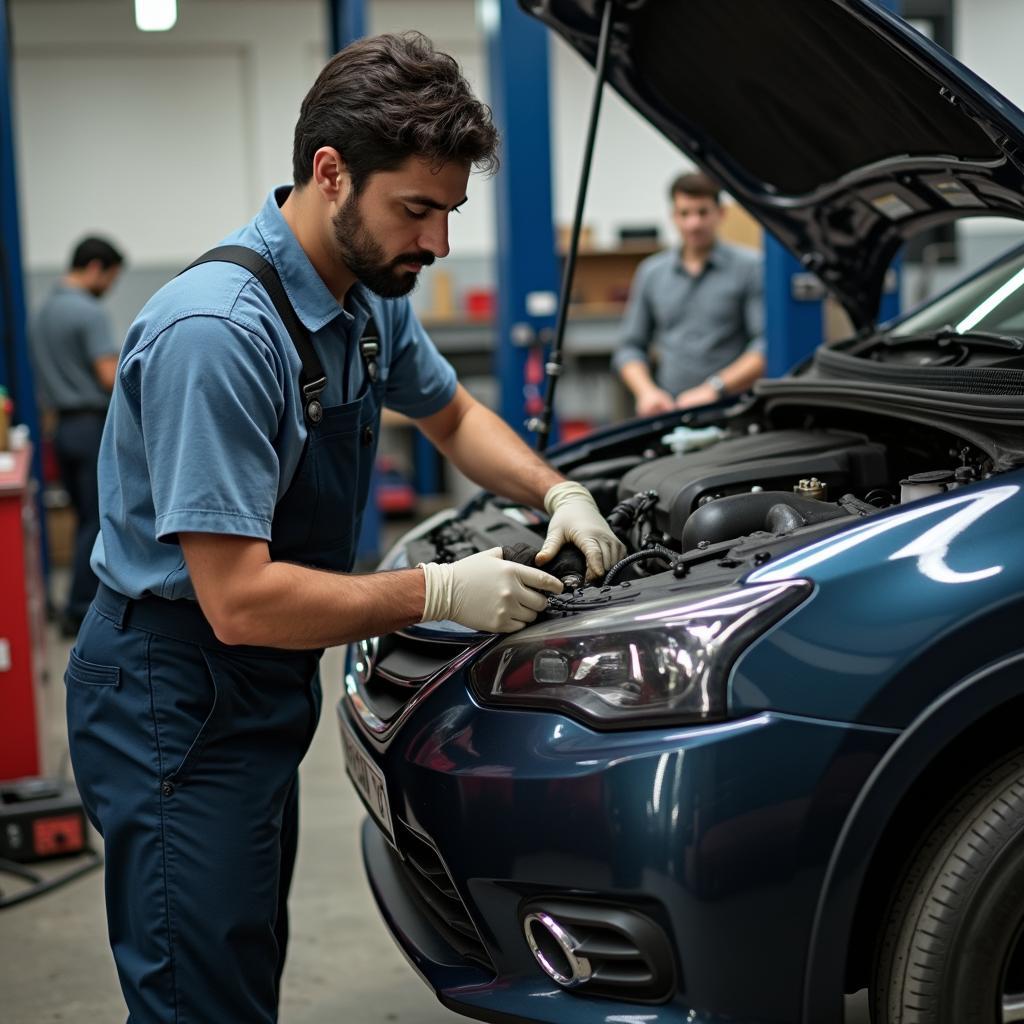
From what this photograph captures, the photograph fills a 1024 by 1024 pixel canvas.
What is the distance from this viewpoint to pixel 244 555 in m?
1.54

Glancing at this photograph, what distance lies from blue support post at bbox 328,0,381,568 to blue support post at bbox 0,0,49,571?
4.85 ft

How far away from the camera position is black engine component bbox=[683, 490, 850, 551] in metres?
1.75

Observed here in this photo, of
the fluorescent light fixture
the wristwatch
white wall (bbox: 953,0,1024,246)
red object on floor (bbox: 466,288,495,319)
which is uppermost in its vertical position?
the fluorescent light fixture

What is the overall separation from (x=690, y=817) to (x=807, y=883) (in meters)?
0.15

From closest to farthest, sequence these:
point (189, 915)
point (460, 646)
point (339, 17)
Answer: point (189, 915) < point (460, 646) < point (339, 17)

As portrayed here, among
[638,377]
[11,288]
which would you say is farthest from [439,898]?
[11,288]

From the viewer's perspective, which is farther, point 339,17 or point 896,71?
point 339,17

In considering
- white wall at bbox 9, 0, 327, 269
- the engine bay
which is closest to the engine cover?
the engine bay

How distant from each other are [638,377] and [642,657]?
128 inches

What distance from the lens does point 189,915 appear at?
1.64 m

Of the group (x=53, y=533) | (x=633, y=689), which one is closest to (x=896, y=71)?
(x=633, y=689)

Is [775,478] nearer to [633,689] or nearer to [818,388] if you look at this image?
[818,388]

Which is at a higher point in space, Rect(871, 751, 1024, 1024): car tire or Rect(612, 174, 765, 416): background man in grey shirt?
Rect(612, 174, 765, 416): background man in grey shirt

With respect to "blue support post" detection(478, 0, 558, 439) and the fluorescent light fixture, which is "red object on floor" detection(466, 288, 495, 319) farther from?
the fluorescent light fixture
